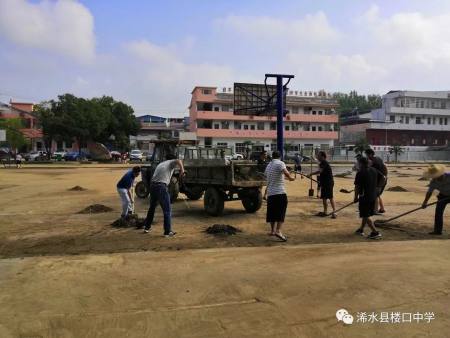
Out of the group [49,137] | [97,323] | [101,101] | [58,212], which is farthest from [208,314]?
[101,101]

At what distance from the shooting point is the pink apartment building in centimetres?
7931

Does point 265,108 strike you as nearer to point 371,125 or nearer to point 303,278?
point 303,278

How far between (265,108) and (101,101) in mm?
45892

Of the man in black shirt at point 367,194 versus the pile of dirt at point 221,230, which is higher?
the man in black shirt at point 367,194

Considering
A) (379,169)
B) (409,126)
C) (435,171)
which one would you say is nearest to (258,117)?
(409,126)

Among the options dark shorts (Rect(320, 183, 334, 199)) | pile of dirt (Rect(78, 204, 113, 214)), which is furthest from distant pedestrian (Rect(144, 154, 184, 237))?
dark shorts (Rect(320, 183, 334, 199))

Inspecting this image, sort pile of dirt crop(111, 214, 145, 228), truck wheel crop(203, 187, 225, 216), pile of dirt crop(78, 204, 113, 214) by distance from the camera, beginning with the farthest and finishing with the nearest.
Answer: pile of dirt crop(78, 204, 113, 214)
truck wheel crop(203, 187, 225, 216)
pile of dirt crop(111, 214, 145, 228)

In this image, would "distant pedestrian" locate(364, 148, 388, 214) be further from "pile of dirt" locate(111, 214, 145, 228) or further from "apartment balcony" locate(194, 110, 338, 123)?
"apartment balcony" locate(194, 110, 338, 123)

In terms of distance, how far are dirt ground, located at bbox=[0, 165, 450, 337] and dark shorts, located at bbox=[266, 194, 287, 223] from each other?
17.0 inches

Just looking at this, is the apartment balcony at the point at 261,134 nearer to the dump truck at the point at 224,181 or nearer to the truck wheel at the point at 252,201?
the dump truck at the point at 224,181

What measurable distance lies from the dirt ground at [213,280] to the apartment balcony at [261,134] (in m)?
68.1

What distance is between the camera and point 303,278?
6.68 meters

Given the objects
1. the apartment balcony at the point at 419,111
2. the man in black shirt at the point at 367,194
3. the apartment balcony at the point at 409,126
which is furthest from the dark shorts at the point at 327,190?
the apartment balcony at the point at 419,111

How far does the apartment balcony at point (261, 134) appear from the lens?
7919 centimetres
